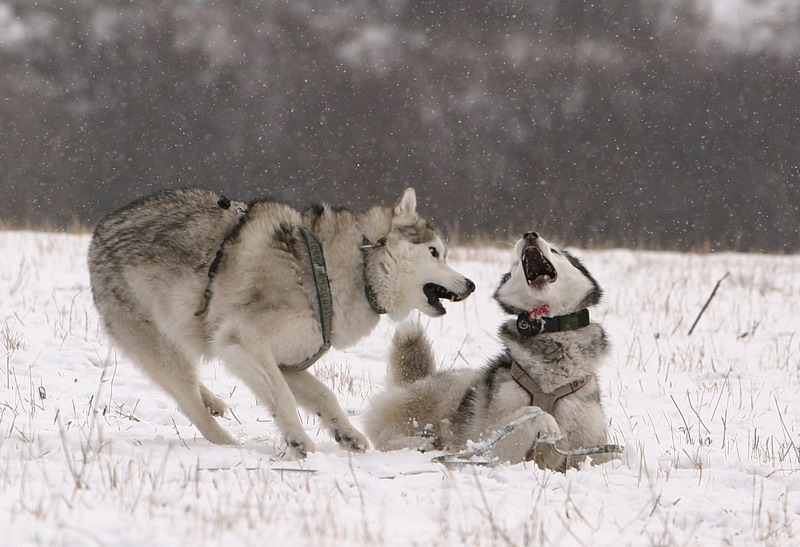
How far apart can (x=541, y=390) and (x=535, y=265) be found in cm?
78

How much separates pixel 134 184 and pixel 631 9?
18171 mm

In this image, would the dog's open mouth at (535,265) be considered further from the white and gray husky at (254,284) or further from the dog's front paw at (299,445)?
the dog's front paw at (299,445)

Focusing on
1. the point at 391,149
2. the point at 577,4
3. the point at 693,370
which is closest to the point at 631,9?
the point at 577,4

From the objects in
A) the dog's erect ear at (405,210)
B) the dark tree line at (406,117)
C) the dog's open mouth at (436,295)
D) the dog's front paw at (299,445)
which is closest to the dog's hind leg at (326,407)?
the dog's front paw at (299,445)

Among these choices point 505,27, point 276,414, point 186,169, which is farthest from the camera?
point 505,27

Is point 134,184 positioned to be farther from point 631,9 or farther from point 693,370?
point 693,370

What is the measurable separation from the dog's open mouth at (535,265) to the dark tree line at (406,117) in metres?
18.2

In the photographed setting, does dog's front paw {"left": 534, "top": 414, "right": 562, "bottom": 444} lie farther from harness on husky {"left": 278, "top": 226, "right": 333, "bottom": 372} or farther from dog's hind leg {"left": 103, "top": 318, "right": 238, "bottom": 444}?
dog's hind leg {"left": 103, "top": 318, "right": 238, "bottom": 444}

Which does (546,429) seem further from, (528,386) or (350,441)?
(350,441)

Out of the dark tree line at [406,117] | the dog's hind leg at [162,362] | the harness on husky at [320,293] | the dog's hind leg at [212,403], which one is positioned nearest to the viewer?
the harness on husky at [320,293]

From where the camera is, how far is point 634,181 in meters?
25.5

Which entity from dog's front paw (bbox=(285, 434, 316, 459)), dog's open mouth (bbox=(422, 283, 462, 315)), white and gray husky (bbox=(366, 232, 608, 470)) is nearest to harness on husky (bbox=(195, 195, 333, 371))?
dog's front paw (bbox=(285, 434, 316, 459))

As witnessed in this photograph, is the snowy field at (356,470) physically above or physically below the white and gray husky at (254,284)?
below

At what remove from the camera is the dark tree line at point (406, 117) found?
24438 mm
